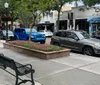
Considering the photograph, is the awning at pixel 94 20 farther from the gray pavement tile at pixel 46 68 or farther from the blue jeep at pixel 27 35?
the gray pavement tile at pixel 46 68

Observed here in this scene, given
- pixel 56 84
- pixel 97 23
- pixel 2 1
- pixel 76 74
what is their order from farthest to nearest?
pixel 2 1 < pixel 97 23 < pixel 76 74 < pixel 56 84

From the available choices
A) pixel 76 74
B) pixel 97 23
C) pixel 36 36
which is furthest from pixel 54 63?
pixel 97 23

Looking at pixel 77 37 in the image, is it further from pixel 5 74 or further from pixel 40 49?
pixel 5 74

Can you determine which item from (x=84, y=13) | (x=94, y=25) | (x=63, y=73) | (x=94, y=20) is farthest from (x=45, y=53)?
(x=84, y=13)

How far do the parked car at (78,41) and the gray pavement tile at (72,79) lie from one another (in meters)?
4.69

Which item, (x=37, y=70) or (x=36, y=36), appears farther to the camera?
(x=36, y=36)

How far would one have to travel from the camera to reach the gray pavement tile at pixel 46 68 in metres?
7.64

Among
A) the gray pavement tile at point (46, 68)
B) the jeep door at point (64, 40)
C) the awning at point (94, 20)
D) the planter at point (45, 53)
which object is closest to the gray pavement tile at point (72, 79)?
the gray pavement tile at point (46, 68)

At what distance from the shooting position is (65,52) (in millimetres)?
11016

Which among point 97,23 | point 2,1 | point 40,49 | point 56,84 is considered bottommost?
point 56,84

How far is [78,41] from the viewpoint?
13.0m

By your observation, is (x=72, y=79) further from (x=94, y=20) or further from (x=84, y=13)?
(x=84, y=13)

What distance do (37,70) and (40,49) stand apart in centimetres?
297

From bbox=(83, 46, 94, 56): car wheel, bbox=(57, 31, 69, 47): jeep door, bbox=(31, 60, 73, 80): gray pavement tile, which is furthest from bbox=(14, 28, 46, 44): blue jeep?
bbox=(31, 60, 73, 80): gray pavement tile
